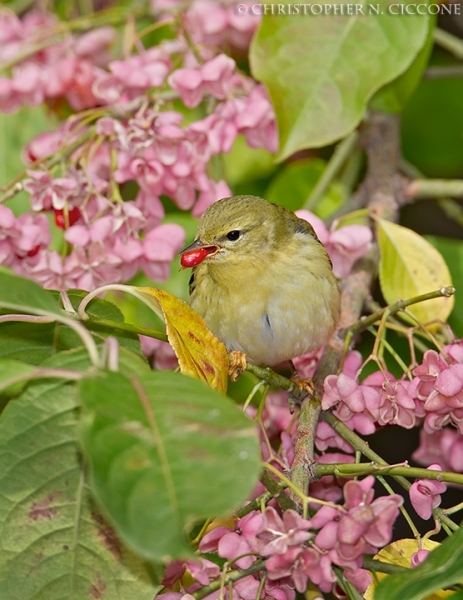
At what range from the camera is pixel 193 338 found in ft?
4.70

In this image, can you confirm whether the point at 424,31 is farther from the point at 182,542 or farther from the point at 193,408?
the point at 182,542

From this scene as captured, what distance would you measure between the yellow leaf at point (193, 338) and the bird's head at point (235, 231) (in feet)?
2.18

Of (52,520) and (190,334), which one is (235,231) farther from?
(52,520)

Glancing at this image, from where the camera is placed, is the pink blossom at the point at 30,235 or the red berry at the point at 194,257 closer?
the pink blossom at the point at 30,235

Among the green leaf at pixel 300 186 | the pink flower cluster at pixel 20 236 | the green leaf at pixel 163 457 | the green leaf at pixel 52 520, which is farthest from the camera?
the green leaf at pixel 300 186

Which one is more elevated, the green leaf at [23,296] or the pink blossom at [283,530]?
the green leaf at [23,296]

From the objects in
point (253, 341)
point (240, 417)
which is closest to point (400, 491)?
point (253, 341)

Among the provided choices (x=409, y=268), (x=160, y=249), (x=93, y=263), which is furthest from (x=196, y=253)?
(x=409, y=268)

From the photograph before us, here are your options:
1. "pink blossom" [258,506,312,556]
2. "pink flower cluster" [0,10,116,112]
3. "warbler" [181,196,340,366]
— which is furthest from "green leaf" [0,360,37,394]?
"pink flower cluster" [0,10,116,112]

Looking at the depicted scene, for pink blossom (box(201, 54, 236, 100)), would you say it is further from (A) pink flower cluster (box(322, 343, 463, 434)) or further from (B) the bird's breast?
(A) pink flower cluster (box(322, 343, 463, 434))

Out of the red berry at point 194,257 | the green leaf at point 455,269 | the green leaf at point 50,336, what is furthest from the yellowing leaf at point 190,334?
the green leaf at point 455,269

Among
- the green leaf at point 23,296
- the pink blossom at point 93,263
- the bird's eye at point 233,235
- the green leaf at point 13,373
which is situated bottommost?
the bird's eye at point 233,235

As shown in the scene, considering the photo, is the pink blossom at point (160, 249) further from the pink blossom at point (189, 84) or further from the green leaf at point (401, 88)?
the green leaf at point (401, 88)

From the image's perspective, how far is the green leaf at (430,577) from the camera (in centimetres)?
→ 107
